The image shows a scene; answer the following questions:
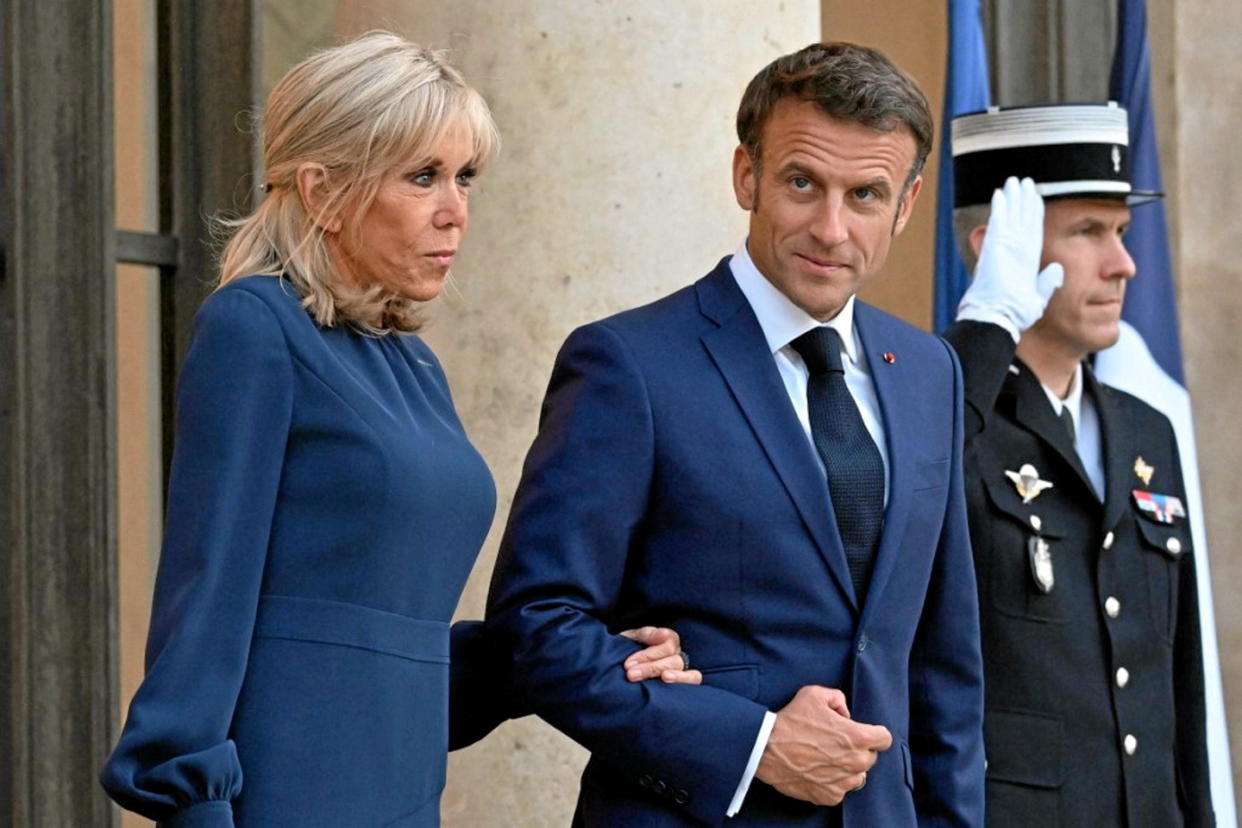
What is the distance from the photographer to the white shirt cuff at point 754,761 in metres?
2.64

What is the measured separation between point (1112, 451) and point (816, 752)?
1.38 m

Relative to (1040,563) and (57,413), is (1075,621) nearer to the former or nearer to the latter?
(1040,563)

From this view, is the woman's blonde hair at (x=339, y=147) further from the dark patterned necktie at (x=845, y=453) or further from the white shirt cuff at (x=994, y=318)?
the white shirt cuff at (x=994, y=318)

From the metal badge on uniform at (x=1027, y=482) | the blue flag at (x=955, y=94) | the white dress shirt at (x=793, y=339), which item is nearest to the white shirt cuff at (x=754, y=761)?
the white dress shirt at (x=793, y=339)

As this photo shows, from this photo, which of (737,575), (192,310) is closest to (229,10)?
(192,310)

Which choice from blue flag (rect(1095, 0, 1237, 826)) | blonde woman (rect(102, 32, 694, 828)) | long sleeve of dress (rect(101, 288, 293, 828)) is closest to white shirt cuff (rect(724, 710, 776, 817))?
blonde woman (rect(102, 32, 694, 828))

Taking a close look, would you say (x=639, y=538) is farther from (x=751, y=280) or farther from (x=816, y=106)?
(x=816, y=106)

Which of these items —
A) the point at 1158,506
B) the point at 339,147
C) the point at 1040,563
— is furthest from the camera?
the point at 1158,506

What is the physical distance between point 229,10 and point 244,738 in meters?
2.09

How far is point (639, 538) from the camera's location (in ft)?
8.99

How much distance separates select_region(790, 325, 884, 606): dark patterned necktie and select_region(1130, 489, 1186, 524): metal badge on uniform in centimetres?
115

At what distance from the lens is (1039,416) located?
3.73m

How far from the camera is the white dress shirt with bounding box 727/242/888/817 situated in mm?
2850

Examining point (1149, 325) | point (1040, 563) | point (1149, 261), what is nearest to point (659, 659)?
point (1040, 563)
